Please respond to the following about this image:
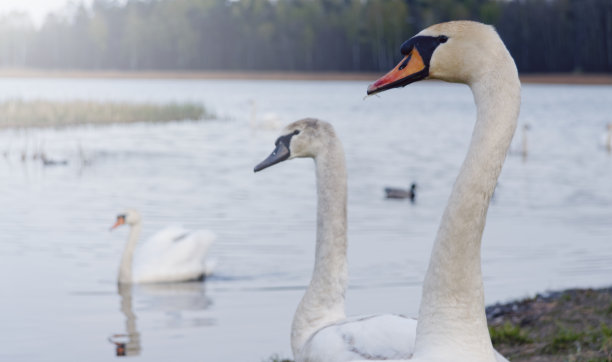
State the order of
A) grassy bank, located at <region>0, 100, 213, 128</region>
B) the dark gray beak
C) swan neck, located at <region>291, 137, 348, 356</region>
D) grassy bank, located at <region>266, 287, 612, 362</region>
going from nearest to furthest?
swan neck, located at <region>291, 137, 348, 356</region>
the dark gray beak
grassy bank, located at <region>266, 287, 612, 362</region>
grassy bank, located at <region>0, 100, 213, 128</region>

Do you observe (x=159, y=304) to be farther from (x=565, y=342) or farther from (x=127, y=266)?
(x=565, y=342)

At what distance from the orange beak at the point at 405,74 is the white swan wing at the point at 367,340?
1.26 m

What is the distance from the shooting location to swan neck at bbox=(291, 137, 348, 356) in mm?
5023

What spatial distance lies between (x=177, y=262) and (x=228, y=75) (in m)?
102

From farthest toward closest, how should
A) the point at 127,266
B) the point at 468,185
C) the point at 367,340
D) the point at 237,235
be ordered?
the point at 237,235 < the point at 127,266 < the point at 367,340 < the point at 468,185

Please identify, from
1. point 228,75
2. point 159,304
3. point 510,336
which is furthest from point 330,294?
point 228,75

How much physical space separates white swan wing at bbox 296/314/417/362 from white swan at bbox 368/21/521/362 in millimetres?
860

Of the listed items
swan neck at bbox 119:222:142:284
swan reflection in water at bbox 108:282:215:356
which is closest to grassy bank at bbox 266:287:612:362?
swan reflection in water at bbox 108:282:215:356

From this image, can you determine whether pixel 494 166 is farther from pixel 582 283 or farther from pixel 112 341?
pixel 582 283

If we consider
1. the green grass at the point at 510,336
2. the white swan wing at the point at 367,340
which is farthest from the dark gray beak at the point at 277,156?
the green grass at the point at 510,336

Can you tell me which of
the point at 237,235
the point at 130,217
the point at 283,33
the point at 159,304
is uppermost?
the point at 283,33

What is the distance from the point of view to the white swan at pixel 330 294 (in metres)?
4.01

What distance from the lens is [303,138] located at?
18.4ft

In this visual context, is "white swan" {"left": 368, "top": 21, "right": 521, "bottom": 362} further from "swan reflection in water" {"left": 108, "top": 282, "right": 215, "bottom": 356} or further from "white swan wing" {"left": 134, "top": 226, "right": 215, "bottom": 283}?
"white swan wing" {"left": 134, "top": 226, "right": 215, "bottom": 283}
